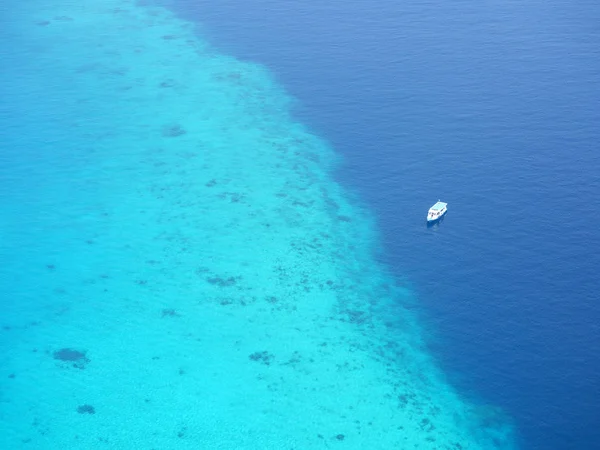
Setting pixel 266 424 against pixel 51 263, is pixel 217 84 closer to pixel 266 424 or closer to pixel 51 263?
pixel 51 263

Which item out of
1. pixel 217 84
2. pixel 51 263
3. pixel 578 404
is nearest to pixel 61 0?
pixel 217 84

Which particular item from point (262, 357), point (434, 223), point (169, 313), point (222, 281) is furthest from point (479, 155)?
point (169, 313)

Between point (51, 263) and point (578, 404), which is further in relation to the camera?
point (51, 263)

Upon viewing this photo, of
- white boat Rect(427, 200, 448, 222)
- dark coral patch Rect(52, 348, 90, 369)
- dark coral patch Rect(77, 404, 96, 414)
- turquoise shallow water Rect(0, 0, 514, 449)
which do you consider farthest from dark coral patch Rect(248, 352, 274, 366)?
white boat Rect(427, 200, 448, 222)

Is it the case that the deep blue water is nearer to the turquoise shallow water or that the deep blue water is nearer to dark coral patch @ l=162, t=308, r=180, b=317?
the turquoise shallow water

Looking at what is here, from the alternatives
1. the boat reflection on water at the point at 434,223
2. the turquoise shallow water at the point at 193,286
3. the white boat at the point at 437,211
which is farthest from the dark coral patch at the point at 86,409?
the white boat at the point at 437,211
